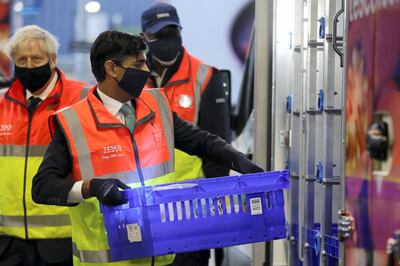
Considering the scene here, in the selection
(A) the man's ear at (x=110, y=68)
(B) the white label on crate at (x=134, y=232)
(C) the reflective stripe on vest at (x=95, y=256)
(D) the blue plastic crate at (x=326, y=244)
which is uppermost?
(A) the man's ear at (x=110, y=68)

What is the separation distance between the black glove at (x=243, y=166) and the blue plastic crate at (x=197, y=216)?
0.73ft

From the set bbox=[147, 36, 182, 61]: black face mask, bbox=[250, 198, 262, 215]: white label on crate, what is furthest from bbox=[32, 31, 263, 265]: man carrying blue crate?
bbox=[147, 36, 182, 61]: black face mask

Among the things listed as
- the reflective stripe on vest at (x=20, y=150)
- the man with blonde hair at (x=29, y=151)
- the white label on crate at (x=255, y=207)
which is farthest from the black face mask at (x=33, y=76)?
the white label on crate at (x=255, y=207)

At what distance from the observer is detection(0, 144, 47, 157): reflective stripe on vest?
19.1 ft

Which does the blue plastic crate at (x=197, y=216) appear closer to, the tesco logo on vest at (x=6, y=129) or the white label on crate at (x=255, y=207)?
the white label on crate at (x=255, y=207)

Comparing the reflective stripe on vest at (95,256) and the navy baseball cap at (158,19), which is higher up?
the navy baseball cap at (158,19)

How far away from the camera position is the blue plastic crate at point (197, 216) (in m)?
4.76

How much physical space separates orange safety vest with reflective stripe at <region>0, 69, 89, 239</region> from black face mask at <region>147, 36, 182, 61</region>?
1.17 m

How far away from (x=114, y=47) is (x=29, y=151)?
40.4 inches

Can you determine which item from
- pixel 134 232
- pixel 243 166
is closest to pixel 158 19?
pixel 243 166

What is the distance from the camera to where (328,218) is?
634 cm

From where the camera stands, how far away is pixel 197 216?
15.9ft

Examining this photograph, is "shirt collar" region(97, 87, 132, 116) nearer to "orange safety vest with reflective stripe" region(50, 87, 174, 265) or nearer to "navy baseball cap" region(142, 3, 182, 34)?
"orange safety vest with reflective stripe" region(50, 87, 174, 265)

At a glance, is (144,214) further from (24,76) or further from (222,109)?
(222,109)
